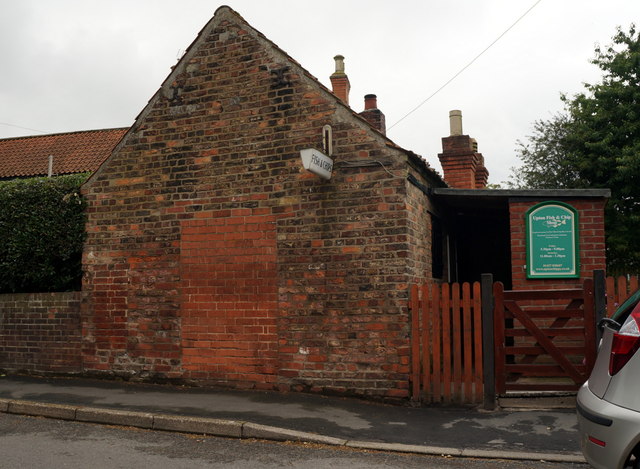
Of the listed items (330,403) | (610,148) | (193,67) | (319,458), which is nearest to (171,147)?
(193,67)

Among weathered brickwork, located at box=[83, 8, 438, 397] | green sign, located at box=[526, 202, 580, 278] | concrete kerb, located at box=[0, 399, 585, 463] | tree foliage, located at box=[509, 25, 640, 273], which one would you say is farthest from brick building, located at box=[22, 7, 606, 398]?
tree foliage, located at box=[509, 25, 640, 273]

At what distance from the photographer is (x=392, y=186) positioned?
8023 mm

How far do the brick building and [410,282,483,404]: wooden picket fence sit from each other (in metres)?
0.21

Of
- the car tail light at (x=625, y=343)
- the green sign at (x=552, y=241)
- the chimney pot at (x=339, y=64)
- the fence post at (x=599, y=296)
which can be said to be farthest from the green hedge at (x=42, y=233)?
the car tail light at (x=625, y=343)

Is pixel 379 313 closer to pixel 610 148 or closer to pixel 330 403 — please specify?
pixel 330 403

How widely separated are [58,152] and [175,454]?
24.6 meters

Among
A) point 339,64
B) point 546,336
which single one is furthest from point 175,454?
point 339,64

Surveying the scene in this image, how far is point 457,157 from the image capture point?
46.1 ft

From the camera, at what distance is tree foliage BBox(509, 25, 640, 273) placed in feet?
71.9

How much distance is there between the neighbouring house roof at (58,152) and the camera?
26.2m

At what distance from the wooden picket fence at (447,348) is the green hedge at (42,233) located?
5497mm

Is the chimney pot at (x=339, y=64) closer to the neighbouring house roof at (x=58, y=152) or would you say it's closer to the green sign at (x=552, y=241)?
the green sign at (x=552, y=241)

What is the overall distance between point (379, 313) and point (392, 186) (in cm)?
164

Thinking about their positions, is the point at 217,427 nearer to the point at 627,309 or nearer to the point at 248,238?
the point at 248,238
